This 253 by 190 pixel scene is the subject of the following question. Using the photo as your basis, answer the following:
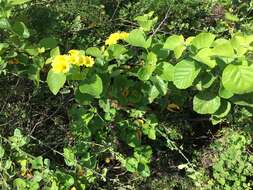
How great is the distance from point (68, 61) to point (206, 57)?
2.07 ft

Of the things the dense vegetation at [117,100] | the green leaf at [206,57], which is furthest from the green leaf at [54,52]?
the green leaf at [206,57]

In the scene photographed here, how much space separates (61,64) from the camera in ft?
7.82

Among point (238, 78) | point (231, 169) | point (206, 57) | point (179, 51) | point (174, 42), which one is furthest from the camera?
point (231, 169)

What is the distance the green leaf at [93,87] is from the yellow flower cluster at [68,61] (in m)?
0.09

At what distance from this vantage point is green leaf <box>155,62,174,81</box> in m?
2.50

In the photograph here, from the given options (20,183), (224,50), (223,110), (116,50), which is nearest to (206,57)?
(224,50)

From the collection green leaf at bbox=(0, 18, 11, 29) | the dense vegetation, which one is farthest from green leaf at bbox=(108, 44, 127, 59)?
green leaf at bbox=(0, 18, 11, 29)

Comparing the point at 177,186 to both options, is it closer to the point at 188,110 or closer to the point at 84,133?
the point at 188,110

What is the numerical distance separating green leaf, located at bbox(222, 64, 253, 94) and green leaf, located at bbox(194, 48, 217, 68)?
0.09 metres

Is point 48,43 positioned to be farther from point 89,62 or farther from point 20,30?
point 89,62

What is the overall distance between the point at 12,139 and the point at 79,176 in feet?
1.39

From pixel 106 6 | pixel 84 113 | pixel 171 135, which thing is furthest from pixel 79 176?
pixel 106 6

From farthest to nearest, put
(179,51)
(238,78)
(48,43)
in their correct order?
(48,43)
(179,51)
(238,78)

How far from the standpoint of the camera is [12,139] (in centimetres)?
256
